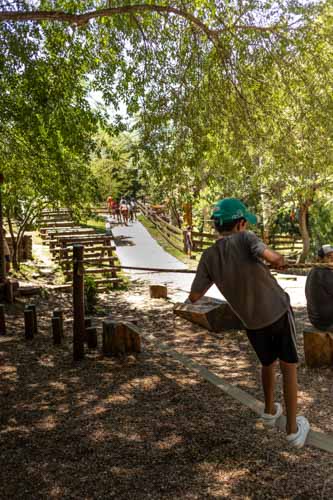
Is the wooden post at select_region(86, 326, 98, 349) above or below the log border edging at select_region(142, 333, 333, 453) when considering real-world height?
above

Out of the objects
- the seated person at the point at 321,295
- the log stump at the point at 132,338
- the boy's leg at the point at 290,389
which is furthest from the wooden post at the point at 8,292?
the boy's leg at the point at 290,389

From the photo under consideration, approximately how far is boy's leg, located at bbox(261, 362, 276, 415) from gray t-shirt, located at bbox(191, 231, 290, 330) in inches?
18.9

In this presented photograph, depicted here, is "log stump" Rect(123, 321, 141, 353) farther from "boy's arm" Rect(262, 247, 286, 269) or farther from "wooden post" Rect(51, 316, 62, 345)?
"boy's arm" Rect(262, 247, 286, 269)

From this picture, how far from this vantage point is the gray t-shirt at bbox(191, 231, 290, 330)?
10.4ft

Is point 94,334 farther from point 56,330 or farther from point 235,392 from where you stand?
point 235,392

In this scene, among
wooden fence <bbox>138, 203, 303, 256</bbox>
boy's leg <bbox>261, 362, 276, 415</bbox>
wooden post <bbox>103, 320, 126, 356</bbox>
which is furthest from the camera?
wooden fence <bbox>138, 203, 303, 256</bbox>

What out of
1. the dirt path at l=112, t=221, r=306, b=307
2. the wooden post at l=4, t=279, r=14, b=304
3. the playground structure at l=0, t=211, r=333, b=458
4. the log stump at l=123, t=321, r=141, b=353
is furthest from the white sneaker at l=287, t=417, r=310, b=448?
the wooden post at l=4, t=279, r=14, b=304

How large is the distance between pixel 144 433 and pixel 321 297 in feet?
9.76

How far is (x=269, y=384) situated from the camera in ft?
11.9

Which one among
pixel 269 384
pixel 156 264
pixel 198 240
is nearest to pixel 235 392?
pixel 269 384

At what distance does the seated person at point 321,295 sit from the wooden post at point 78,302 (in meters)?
2.91

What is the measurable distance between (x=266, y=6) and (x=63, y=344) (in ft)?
20.9

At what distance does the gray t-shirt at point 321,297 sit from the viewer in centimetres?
584

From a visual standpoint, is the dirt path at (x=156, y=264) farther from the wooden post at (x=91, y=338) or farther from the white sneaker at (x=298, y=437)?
the white sneaker at (x=298, y=437)
